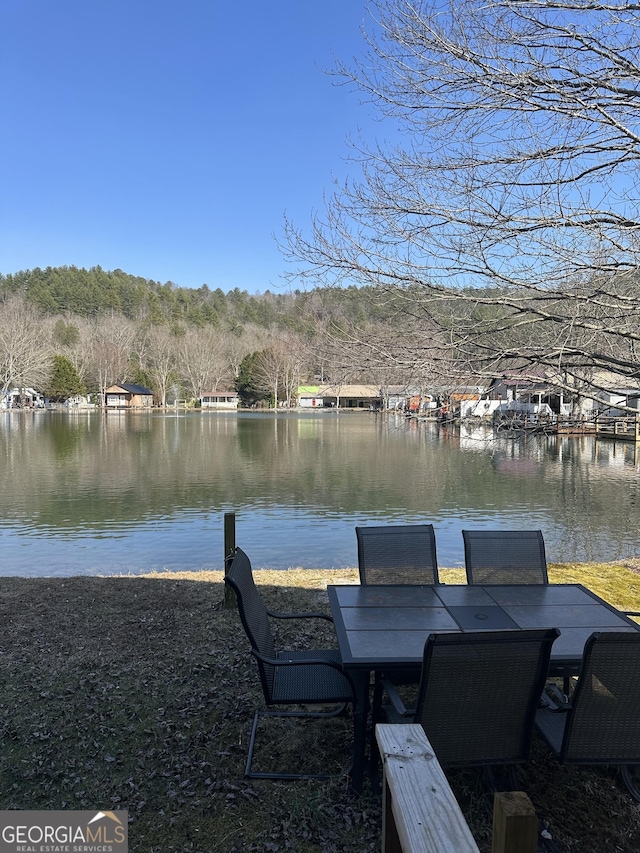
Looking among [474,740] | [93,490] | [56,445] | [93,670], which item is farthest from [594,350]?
[56,445]

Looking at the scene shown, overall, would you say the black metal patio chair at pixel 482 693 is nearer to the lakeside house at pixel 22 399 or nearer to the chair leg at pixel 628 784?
the chair leg at pixel 628 784

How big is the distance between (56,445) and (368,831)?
1127 inches

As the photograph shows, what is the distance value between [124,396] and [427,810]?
257 feet

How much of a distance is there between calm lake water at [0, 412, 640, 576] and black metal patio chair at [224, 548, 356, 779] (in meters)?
3.61

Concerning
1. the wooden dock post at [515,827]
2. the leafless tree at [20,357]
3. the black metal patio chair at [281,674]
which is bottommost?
the black metal patio chair at [281,674]

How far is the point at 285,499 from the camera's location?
15.4m

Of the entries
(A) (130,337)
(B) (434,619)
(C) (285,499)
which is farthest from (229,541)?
(A) (130,337)

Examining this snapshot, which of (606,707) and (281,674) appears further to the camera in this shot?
(281,674)

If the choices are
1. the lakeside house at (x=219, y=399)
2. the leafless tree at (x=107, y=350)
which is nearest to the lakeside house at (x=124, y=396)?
the leafless tree at (x=107, y=350)

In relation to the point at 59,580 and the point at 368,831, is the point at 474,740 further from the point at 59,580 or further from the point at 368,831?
the point at 59,580

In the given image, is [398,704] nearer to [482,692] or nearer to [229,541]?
[482,692]

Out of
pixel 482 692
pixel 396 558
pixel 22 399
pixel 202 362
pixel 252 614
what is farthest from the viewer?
pixel 202 362

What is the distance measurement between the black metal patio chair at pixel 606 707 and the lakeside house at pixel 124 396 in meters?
75.6

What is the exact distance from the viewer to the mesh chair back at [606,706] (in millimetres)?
2271
